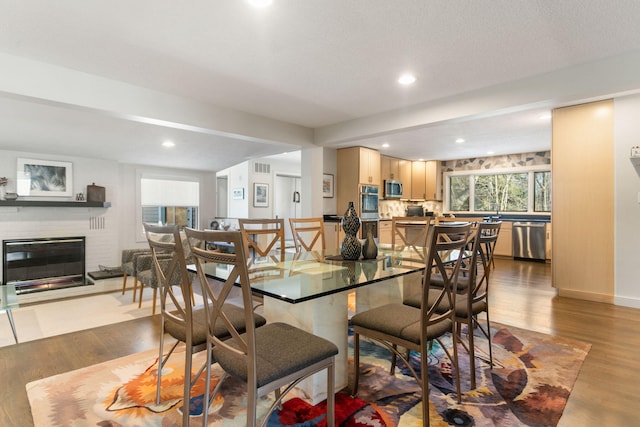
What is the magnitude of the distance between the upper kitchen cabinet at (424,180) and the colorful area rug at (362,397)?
602cm

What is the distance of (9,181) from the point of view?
5.29 metres

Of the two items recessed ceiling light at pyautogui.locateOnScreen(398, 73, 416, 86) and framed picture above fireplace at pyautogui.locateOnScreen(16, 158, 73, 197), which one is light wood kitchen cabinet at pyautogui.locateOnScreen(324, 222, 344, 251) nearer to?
recessed ceiling light at pyautogui.locateOnScreen(398, 73, 416, 86)

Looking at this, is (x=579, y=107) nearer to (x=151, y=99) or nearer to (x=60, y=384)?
(x=151, y=99)

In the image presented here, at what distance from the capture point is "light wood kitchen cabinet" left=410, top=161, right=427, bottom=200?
8.24 m

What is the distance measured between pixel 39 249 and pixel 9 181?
3.86 ft

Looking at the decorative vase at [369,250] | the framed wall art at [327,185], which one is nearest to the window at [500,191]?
the framed wall art at [327,185]

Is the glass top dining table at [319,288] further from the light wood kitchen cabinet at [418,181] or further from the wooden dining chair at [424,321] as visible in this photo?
the light wood kitchen cabinet at [418,181]

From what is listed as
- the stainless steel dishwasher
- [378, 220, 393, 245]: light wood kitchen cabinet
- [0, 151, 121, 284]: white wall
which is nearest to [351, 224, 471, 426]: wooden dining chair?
[378, 220, 393, 245]: light wood kitchen cabinet

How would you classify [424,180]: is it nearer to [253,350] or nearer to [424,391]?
[424,391]

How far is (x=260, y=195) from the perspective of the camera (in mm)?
8281

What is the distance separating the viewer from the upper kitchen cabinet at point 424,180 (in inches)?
323

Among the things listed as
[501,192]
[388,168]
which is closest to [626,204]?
[501,192]

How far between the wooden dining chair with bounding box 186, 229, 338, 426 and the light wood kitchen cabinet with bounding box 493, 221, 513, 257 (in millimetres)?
6907

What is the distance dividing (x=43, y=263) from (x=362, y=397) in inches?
237
